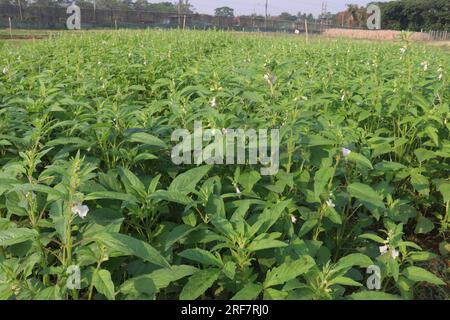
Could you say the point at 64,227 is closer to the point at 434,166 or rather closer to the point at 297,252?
the point at 297,252

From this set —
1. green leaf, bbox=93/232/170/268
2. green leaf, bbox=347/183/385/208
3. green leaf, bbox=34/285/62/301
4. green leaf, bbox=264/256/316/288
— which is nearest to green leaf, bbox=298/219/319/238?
green leaf, bbox=347/183/385/208

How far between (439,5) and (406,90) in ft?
199

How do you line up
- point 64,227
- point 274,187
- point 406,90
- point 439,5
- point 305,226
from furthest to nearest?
point 439,5 → point 406,90 → point 274,187 → point 305,226 → point 64,227

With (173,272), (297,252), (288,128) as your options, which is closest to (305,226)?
(297,252)

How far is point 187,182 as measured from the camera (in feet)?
6.20

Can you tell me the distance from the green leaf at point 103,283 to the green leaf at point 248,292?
438 millimetres

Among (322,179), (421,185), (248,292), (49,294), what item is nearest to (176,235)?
(248,292)

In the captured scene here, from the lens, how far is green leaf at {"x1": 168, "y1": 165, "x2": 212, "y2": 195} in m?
1.83

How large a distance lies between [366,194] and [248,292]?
2.74ft

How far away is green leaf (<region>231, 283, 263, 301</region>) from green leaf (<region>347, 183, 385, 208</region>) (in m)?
0.75

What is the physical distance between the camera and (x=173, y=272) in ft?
4.99

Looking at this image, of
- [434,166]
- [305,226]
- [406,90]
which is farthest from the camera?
[406,90]

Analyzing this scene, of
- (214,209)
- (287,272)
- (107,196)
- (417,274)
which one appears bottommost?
(417,274)

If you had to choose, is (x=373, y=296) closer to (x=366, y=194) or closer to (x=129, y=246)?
(x=366, y=194)
